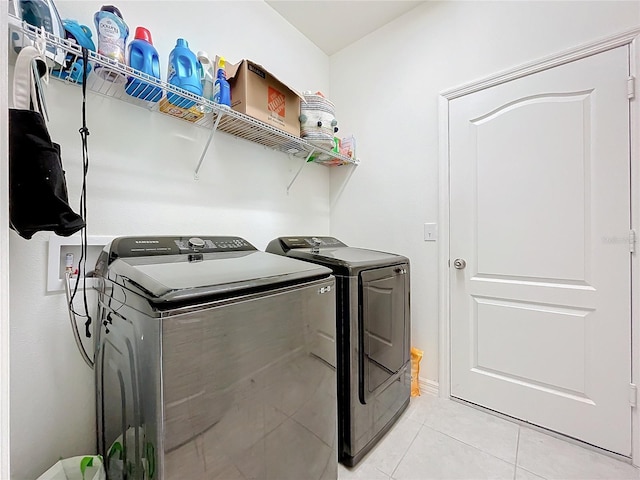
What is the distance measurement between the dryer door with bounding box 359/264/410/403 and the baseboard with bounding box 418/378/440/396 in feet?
1.34

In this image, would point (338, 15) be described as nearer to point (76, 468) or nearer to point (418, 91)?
point (418, 91)

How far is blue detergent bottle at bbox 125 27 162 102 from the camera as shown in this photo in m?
1.20

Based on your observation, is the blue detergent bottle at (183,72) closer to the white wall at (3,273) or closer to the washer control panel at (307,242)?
the white wall at (3,273)

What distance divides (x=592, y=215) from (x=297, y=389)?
5.82 ft

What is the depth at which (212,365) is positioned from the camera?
80 cm

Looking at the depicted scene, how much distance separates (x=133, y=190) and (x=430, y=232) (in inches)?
74.0

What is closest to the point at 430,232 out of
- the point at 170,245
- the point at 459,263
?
the point at 459,263

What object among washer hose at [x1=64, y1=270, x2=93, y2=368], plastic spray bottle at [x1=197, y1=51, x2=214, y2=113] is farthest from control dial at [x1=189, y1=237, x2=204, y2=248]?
plastic spray bottle at [x1=197, y1=51, x2=214, y2=113]

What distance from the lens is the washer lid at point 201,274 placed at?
76cm

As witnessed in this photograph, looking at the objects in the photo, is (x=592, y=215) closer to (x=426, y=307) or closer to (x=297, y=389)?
(x=426, y=307)

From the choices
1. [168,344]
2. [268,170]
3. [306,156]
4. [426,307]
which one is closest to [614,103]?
[426,307]

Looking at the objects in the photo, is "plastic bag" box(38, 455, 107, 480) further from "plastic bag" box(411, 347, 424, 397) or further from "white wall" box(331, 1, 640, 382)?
"white wall" box(331, 1, 640, 382)

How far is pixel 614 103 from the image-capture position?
57.4 inches

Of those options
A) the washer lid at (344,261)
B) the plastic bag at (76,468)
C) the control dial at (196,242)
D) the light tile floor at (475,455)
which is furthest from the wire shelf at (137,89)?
the light tile floor at (475,455)
